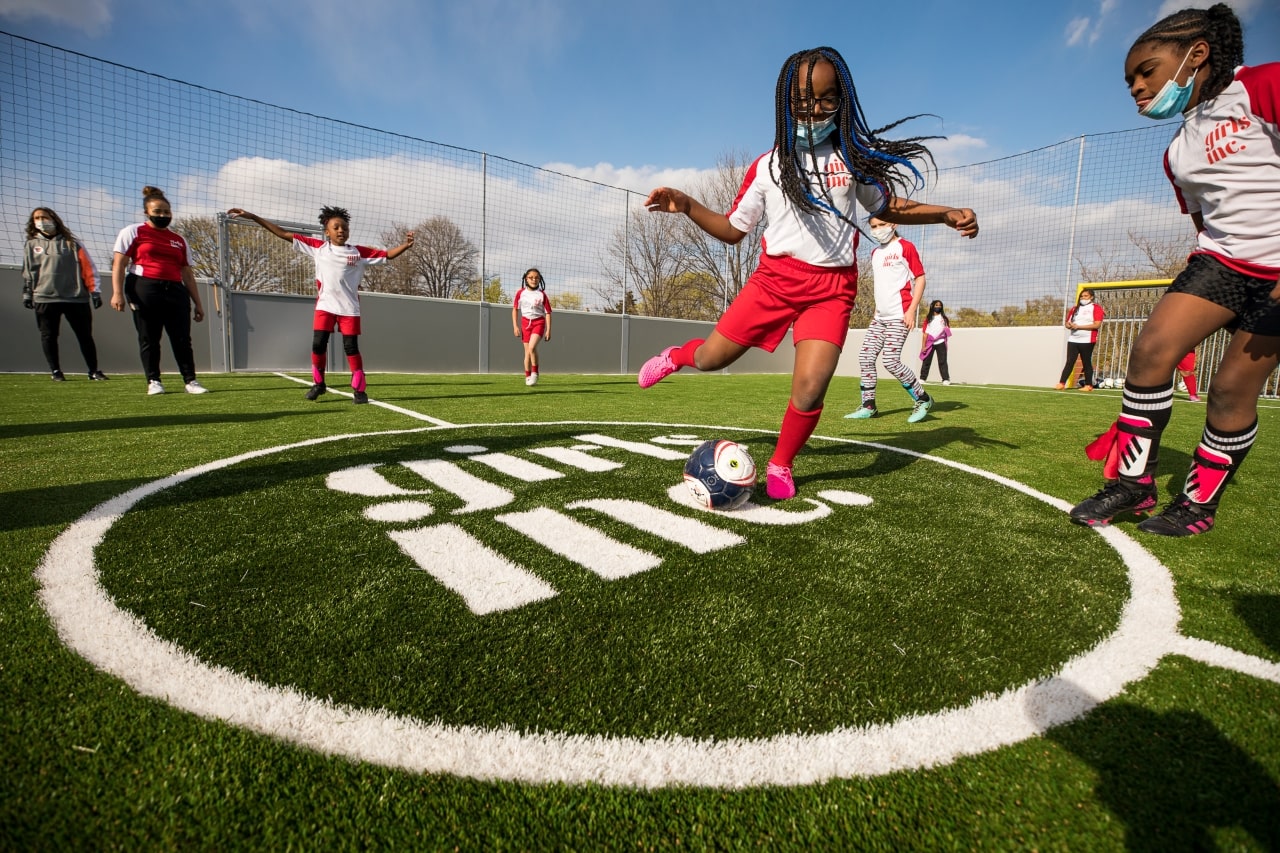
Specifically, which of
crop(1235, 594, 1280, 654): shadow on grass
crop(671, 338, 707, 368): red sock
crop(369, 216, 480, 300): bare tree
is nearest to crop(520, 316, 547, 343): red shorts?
crop(369, 216, 480, 300): bare tree

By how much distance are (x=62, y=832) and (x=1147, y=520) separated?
11.4ft

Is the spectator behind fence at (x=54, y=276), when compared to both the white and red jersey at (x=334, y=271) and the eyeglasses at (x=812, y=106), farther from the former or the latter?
the eyeglasses at (x=812, y=106)

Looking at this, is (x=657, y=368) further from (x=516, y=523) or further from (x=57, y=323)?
(x=57, y=323)

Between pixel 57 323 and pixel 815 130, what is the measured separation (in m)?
10.2

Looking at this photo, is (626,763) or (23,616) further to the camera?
(23,616)

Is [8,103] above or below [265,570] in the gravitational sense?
above

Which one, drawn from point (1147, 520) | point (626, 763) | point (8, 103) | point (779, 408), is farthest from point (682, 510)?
point (8, 103)

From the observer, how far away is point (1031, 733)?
1.18 m

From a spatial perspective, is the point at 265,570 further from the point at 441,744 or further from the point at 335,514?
the point at 441,744

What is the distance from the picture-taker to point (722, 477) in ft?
Answer: 8.82

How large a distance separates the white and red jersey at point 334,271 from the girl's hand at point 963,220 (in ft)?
19.8

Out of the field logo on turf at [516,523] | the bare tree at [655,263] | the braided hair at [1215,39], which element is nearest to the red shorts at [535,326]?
the bare tree at [655,263]

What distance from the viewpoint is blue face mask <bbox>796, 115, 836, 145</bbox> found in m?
2.94

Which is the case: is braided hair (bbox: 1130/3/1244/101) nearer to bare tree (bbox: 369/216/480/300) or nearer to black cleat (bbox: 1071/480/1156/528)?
black cleat (bbox: 1071/480/1156/528)
